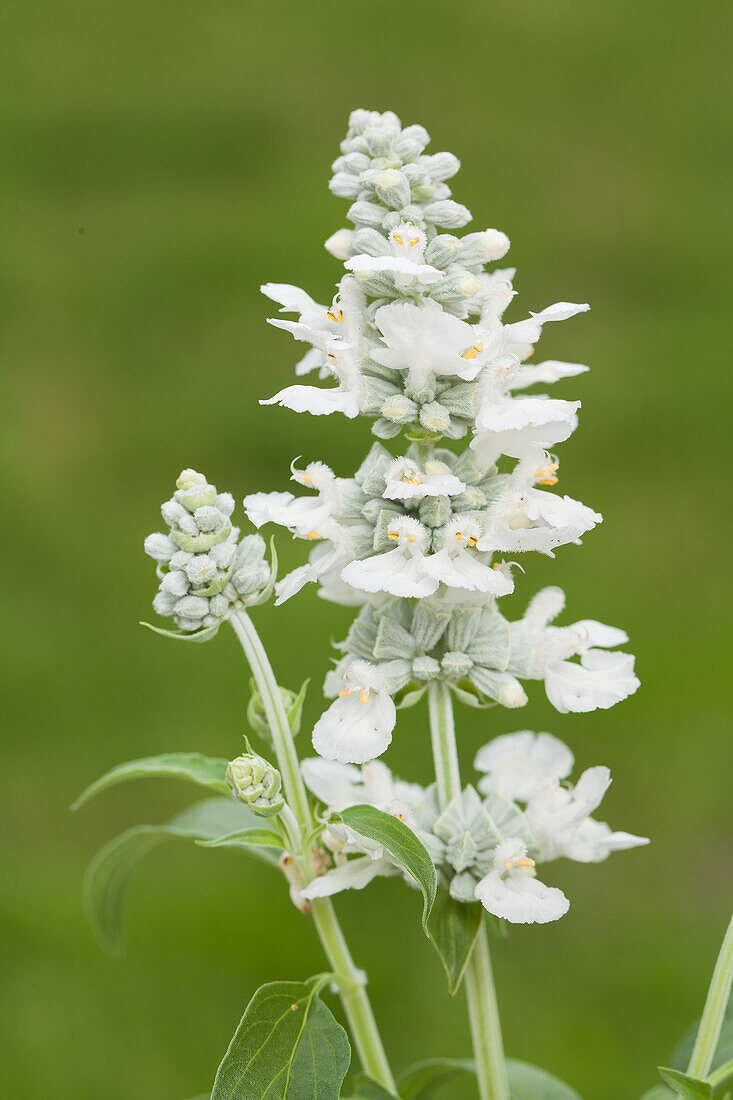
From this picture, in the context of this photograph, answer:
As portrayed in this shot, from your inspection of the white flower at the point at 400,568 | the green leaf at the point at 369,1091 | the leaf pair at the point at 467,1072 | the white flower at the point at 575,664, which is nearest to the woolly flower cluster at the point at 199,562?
the white flower at the point at 400,568

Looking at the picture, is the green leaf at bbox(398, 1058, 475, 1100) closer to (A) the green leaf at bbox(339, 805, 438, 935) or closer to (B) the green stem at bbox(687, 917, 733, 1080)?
(B) the green stem at bbox(687, 917, 733, 1080)

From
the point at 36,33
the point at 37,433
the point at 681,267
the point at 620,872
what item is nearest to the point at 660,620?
the point at 620,872

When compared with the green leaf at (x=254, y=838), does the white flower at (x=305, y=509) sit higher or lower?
higher

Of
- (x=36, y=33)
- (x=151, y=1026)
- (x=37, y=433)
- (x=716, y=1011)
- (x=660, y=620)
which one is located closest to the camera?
(x=716, y=1011)

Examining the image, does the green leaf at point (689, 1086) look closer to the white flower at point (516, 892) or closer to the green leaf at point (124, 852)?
the white flower at point (516, 892)

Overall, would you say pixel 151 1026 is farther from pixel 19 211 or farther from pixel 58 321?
pixel 19 211

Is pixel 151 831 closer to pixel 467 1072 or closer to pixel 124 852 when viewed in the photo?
pixel 124 852

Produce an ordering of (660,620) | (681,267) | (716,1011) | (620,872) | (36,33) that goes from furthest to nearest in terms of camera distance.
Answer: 1. (36,33)
2. (681,267)
3. (660,620)
4. (620,872)
5. (716,1011)
